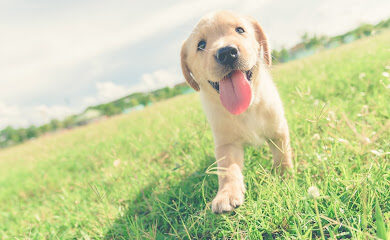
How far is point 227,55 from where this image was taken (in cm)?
183

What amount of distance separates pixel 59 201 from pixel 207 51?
2.36 metres

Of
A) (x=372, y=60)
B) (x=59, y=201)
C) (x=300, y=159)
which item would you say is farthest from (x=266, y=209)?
(x=372, y=60)

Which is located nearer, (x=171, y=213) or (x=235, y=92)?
(x=171, y=213)

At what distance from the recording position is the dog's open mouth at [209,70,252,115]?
74.9 inches

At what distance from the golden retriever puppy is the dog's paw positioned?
93 mm

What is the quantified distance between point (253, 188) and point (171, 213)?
2.13 feet

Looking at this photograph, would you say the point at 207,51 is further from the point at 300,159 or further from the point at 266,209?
the point at 266,209

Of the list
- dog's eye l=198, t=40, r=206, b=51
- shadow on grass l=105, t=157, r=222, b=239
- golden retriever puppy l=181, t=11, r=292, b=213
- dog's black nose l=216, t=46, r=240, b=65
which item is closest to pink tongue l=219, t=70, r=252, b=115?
golden retriever puppy l=181, t=11, r=292, b=213

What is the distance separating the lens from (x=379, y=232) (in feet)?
2.83

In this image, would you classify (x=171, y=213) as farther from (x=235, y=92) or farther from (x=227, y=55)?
(x=227, y=55)

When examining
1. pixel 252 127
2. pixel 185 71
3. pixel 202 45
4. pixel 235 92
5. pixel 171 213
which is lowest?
pixel 171 213

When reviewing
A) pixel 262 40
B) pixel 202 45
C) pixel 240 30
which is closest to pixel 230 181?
pixel 202 45

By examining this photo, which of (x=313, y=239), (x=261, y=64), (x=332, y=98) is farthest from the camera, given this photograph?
(x=332, y=98)

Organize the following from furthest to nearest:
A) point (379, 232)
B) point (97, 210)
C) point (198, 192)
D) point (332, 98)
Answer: point (332, 98) → point (97, 210) → point (198, 192) → point (379, 232)
